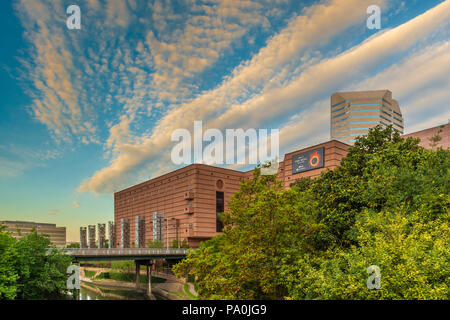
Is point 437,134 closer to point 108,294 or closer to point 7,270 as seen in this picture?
point 108,294

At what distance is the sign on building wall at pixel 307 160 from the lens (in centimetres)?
8794

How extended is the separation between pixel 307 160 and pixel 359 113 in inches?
4017

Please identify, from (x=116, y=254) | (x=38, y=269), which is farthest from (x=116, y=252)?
(x=38, y=269)

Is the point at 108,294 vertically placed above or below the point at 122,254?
below

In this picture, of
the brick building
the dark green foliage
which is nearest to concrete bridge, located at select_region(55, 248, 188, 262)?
the dark green foliage

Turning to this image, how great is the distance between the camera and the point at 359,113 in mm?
174375

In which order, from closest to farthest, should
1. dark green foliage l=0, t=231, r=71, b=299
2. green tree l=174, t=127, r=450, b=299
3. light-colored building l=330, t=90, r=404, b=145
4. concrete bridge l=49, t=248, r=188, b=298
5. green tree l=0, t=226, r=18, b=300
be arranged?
green tree l=174, t=127, r=450, b=299 < green tree l=0, t=226, r=18, b=300 < dark green foliage l=0, t=231, r=71, b=299 < concrete bridge l=49, t=248, r=188, b=298 < light-colored building l=330, t=90, r=404, b=145

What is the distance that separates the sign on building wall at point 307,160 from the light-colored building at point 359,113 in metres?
87.1

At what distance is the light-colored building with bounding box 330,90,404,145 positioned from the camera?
17175 cm

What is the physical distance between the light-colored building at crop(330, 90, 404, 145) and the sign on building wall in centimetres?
8706

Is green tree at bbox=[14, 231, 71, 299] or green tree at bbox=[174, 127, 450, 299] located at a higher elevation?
green tree at bbox=[174, 127, 450, 299]

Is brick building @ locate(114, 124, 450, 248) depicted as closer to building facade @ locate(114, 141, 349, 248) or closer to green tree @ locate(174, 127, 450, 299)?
building facade @ locate(114, 141, 349, 248)
